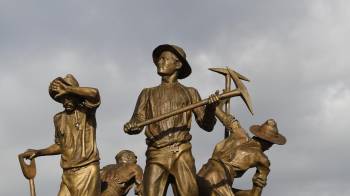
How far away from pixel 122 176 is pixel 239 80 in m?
3.70

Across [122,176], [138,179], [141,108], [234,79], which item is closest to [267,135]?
[138,179]

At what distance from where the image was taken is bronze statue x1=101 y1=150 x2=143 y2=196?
16641 mm

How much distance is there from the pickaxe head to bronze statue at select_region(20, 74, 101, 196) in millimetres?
1863

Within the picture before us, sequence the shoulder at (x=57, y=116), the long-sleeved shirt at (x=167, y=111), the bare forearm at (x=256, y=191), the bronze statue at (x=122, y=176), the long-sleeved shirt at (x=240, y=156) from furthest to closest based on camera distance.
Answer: the bronze statue at (x=122, y=176) → the long-sleeved shirt at (x=240, y=156) → the bare forearm at (x=256, y=191) → the shoulder at (x=57, y=116) → the long-sleeved shirt at (x=167, y=111)

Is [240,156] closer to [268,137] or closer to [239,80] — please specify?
[268,137]

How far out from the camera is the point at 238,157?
1656cm

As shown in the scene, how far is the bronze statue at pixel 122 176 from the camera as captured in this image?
16641mm

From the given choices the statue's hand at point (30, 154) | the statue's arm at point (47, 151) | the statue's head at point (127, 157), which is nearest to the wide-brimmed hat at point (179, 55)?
the statue's arm at point (47, 151)

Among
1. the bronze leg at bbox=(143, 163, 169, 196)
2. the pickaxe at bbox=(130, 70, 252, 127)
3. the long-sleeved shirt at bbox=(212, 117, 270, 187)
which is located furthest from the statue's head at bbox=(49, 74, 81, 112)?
the long-sleeved shirt at bbox=(212, 117, 270, 187)

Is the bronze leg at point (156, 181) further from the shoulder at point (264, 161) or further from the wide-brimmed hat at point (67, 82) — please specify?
the shoulder at point (264, 161)

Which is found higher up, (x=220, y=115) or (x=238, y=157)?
(x=220, y=115)

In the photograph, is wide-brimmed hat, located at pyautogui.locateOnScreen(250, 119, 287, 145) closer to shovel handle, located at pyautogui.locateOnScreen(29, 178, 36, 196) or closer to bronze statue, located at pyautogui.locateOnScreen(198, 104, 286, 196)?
bronze statue, located at pyautogui.locateOnScreen(198, 104, 286, 196)

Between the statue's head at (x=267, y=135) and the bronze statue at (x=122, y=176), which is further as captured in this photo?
the statue's head at (x=267, y=135)

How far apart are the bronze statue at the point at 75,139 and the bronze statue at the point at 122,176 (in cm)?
216
